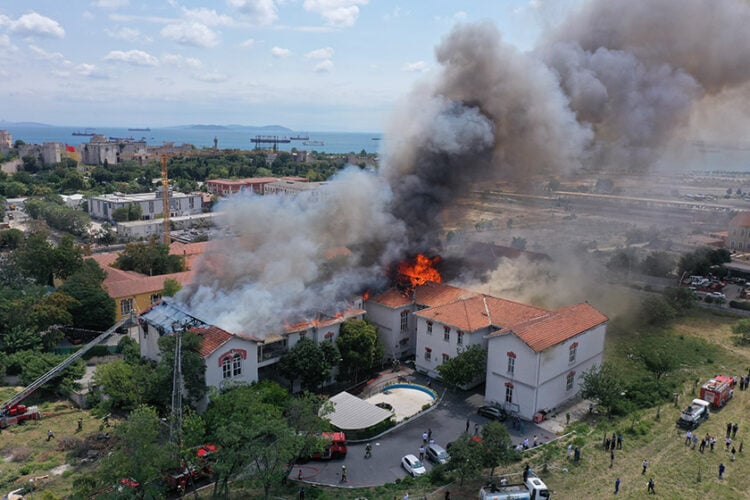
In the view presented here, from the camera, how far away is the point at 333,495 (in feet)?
61.1

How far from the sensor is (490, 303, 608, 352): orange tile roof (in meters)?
23.8

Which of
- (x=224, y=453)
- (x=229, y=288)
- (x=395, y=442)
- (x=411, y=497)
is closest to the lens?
(x=224, y=453)

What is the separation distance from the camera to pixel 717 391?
2456 cm

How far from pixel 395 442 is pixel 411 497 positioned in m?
4.11

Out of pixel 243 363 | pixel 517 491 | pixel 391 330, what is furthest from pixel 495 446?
pixel 391 330

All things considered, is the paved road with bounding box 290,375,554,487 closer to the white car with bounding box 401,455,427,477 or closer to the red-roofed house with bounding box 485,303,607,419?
the white car with bounding box 401,455,427,477

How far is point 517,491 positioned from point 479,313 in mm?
11340

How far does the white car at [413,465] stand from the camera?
1988 centimetres

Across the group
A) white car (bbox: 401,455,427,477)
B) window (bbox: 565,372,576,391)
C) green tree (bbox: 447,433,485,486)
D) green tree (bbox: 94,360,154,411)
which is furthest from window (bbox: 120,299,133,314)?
window (bbox: 565,372,576,391)

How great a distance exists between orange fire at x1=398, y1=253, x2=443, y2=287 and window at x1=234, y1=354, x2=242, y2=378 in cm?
1157

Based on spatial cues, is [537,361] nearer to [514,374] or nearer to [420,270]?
[514,374]

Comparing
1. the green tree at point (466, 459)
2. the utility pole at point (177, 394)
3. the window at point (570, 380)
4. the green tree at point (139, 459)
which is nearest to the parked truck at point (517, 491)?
the green tree at point (466, 459)

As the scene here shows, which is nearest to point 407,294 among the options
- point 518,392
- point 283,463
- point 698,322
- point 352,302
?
point 352,302

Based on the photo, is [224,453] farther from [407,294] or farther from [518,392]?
[407,294]
